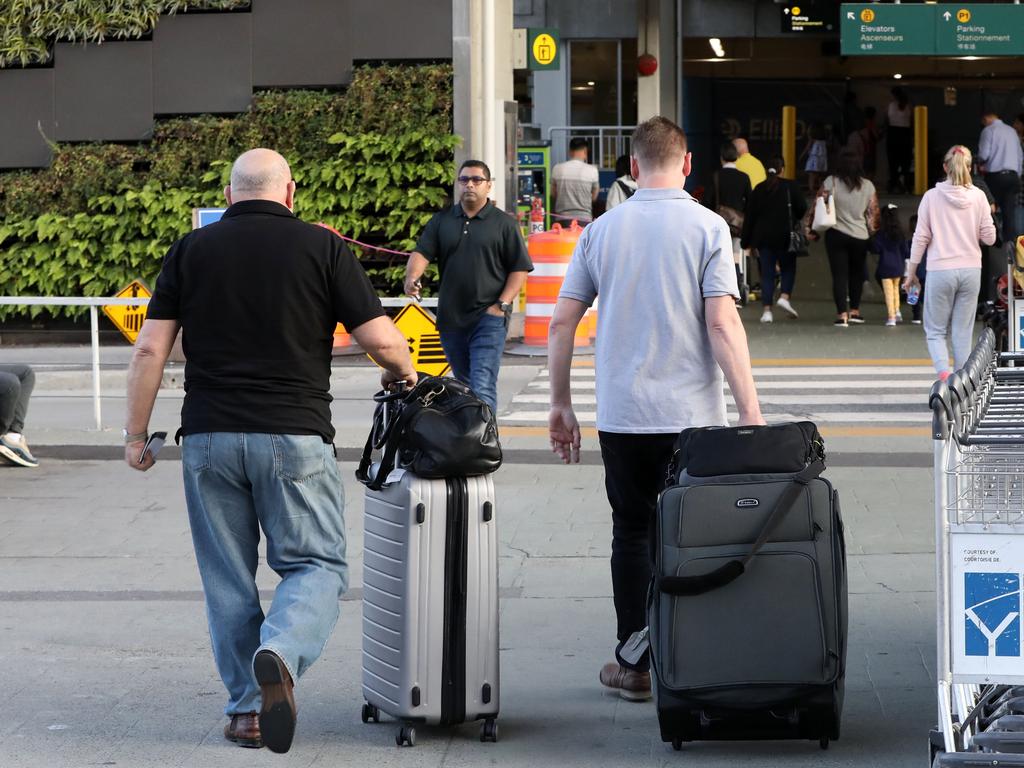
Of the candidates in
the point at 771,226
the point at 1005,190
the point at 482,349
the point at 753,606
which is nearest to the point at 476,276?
the point at 482,349

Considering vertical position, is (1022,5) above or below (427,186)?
above

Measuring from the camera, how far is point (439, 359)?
11172 mm

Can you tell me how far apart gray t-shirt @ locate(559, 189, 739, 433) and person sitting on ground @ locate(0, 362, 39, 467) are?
5941mm

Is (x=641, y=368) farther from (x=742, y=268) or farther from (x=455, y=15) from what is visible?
(x=742, y=268)

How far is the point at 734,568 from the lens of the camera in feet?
15.7

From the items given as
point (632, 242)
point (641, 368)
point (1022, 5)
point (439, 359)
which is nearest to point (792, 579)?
point (641, 368)

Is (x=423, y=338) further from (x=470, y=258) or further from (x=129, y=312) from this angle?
(x=129, y=312)

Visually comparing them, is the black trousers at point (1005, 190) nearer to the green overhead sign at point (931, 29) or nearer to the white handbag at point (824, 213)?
the green overhead sign at point (931, 29)

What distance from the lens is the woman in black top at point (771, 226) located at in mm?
18906

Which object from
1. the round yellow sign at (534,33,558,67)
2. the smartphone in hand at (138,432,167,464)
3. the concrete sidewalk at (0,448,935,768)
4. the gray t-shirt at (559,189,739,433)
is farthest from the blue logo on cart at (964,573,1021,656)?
the round yellow sign at (534,33,558,67)

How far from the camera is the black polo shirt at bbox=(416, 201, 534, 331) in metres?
9.66

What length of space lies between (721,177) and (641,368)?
15.3 meters

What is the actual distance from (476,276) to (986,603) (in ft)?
18.9

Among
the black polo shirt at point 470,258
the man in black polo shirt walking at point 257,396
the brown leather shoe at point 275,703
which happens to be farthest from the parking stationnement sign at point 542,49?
the brown leather shoe at point 275,703
